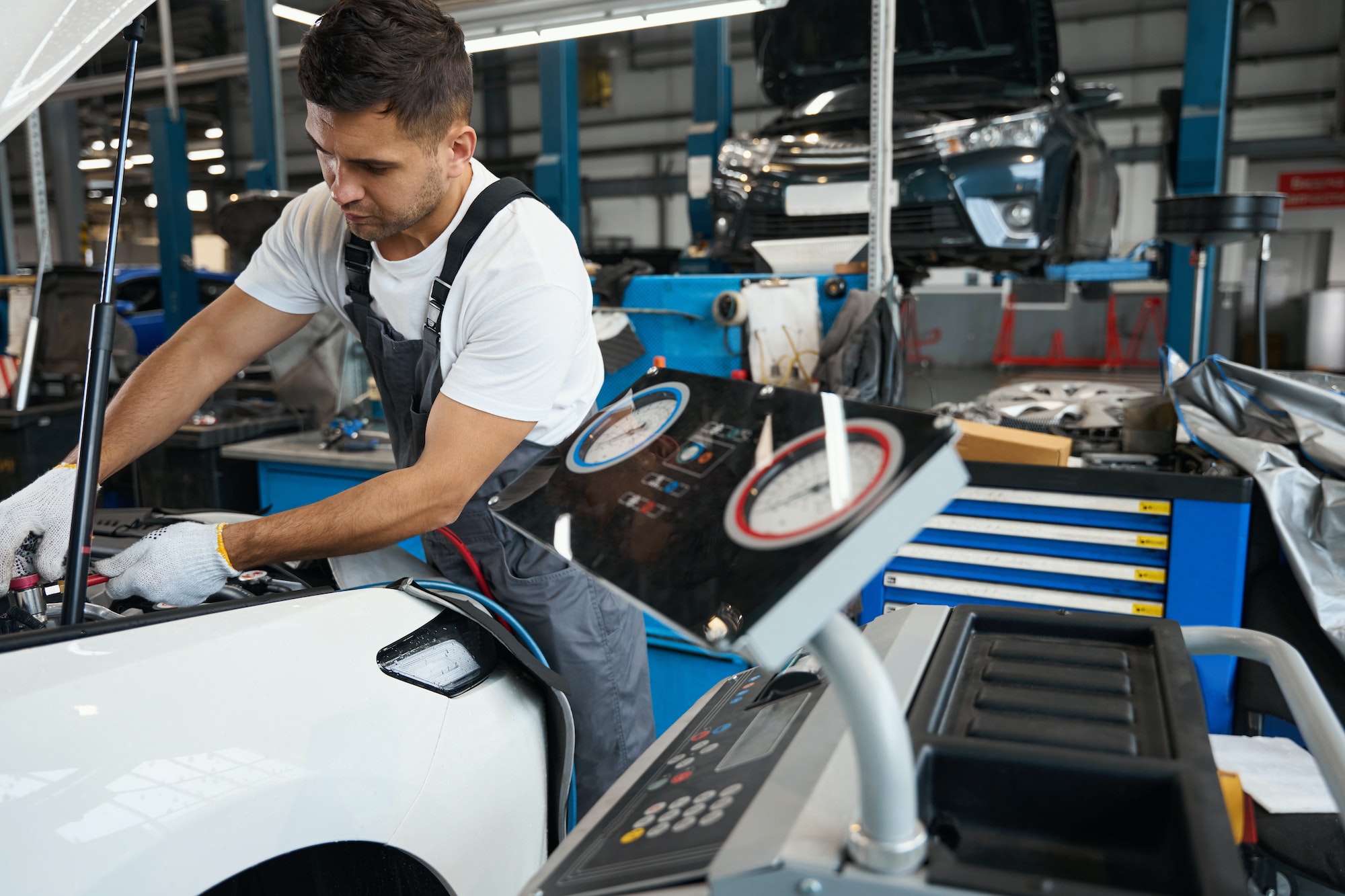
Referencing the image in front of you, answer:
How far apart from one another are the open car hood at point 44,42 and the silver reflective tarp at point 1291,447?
1.86 m

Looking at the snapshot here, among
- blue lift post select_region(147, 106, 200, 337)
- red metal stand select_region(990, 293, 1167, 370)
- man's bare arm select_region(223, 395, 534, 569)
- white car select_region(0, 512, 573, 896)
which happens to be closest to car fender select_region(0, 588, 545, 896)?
white car select_region(0, 512, 573, 896)

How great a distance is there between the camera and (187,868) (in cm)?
77

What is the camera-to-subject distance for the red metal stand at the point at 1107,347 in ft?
37.3

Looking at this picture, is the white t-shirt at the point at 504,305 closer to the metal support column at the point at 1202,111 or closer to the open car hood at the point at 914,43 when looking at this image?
the metal support column at the point at 1202,111

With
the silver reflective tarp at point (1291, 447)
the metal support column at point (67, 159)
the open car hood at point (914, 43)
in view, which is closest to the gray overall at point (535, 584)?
the silver reflective tarp at point (1291, 447)

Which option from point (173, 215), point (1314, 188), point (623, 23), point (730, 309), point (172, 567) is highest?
point (1314, 188)

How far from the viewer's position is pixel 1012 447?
188 centimetres

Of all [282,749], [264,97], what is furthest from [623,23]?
[264,97]

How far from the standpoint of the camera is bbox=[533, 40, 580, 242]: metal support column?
382 centimetres

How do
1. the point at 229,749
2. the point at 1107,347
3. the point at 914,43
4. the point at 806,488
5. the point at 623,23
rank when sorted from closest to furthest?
1. the point at 806,488
2. the point at 229,749
3. the point at 623,23
4. the point at 914,43
5. the point at 1107,347

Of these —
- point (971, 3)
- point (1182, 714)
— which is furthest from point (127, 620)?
point (971, 3)

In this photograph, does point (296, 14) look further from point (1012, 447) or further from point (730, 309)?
point (1012, 447)

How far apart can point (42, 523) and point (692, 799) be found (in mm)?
950

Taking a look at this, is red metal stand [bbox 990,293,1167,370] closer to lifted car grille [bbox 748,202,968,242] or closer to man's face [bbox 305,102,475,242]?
lifted car grille [bbox 748,202,968,242]
